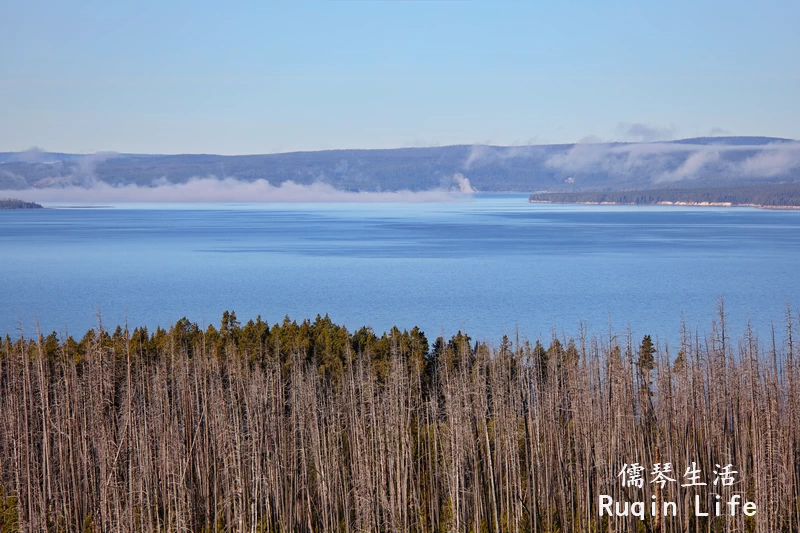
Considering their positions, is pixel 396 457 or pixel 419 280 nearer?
pixel 396 457

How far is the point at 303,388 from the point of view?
25000 millimetres

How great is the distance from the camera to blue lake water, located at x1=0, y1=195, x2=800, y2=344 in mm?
54094

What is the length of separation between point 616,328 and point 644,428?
27.1m

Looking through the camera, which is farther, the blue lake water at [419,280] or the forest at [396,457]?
the blue lake water at [419,280]

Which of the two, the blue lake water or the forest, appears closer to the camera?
the forest

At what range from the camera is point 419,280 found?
74.1 metres

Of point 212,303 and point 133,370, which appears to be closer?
point 133,370

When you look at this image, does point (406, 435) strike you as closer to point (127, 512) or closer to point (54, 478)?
point (127, 512)

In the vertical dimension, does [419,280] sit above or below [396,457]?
below

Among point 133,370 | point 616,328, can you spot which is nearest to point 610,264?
point 616,328

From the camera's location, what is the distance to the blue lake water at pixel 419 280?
54.1m

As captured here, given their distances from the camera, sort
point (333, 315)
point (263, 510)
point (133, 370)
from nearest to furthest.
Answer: point (263, 510) < point (133, 370) < point (333, 315)

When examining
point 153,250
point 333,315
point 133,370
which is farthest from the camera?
point 153,250

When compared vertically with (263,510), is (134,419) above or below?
above
